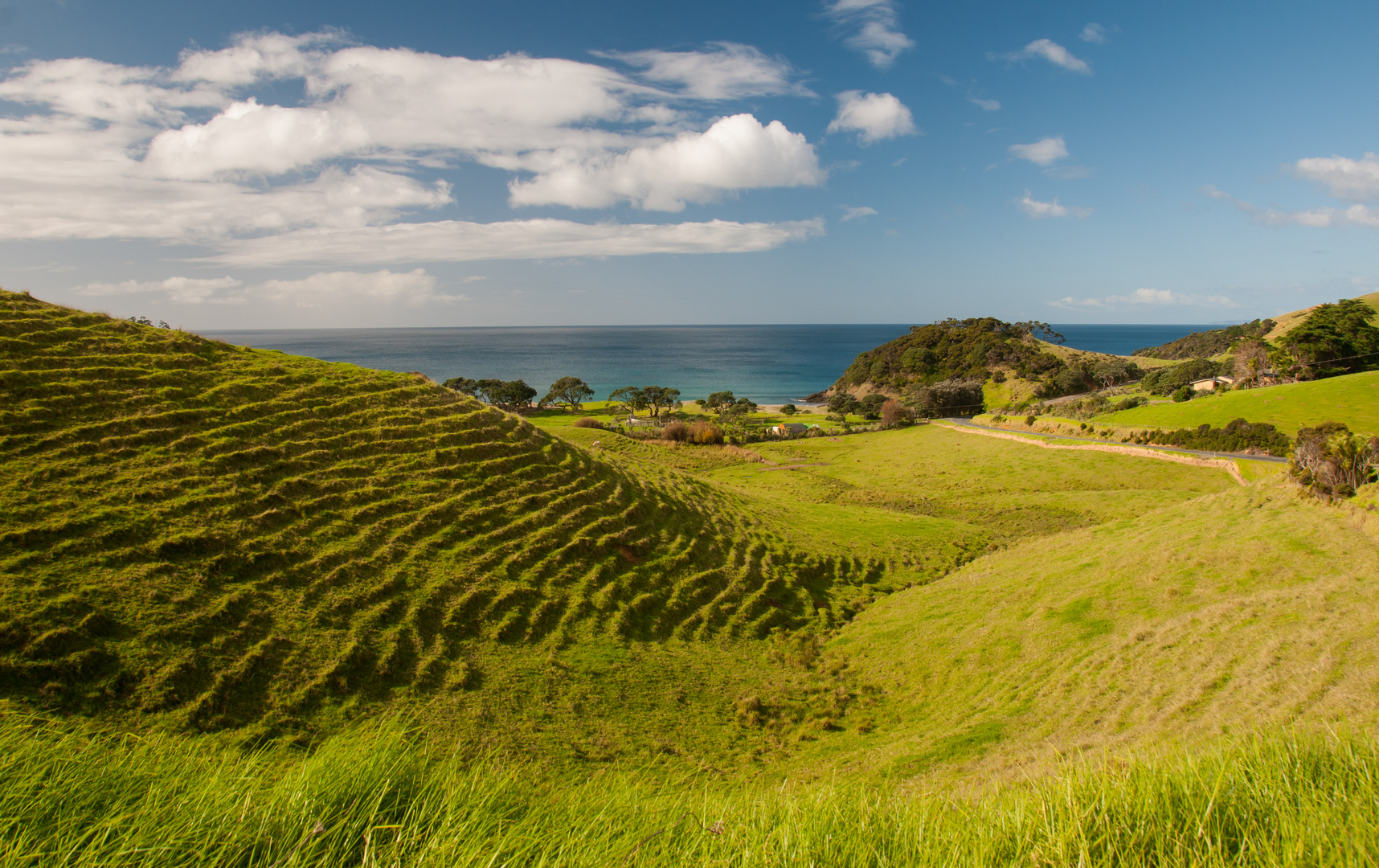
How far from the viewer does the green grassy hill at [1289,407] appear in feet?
122

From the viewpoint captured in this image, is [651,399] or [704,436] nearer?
[704,436]

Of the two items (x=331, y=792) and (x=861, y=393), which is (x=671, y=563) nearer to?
(x=331, y=792)

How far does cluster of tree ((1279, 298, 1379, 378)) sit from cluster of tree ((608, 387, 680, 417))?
7061cm

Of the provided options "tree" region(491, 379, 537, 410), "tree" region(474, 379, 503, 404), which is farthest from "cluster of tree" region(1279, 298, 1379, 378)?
"tree" region(474, 379, 503, 404)

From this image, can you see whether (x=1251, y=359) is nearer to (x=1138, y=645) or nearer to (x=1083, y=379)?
(x=1083, y=379)

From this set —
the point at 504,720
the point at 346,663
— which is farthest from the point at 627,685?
the point at 346,663

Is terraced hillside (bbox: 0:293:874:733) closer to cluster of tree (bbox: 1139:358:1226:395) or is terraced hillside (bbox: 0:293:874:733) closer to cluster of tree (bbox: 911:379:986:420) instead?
cluster of tree (bbox: 911:379:986:420)

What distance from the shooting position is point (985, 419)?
62719mm

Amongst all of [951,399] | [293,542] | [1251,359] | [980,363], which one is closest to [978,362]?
[980,363]

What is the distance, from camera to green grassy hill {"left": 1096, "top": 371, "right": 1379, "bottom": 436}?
37.1m

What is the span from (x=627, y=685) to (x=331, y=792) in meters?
10.7

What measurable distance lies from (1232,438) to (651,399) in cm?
6197

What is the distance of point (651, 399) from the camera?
271ft

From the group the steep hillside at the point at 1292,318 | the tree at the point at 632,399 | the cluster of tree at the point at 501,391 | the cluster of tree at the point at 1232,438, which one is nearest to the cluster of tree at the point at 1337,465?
the cluster of tree at the point at 1232,438
